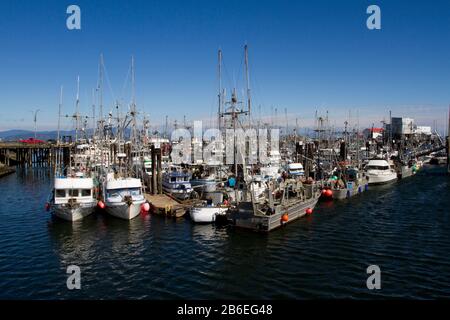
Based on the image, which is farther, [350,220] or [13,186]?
[13,186]

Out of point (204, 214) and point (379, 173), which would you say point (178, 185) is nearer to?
point (204, 214)

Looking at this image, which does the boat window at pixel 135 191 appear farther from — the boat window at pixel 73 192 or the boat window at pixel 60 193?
the boat window at pixel 60 193

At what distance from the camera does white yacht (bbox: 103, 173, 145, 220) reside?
38438 mm

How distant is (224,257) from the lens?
27547 millimetres

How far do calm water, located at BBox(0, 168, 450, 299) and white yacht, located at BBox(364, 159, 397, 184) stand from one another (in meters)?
26.5

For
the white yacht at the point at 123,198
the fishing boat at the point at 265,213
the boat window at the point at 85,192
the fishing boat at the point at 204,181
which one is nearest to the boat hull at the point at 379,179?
the fishing boat at the point at 204,181

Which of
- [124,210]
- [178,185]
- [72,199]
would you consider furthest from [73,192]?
[178,185]

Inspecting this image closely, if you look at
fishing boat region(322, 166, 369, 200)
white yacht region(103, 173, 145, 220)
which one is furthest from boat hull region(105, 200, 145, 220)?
fishing boat region(322, 166, 369, 200)

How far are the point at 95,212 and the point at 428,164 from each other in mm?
115072

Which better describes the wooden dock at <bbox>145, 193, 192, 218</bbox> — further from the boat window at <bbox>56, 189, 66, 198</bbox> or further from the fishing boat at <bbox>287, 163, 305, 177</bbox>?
the fishing boat at <bbox>287, 163, 305, 177</bbox>
